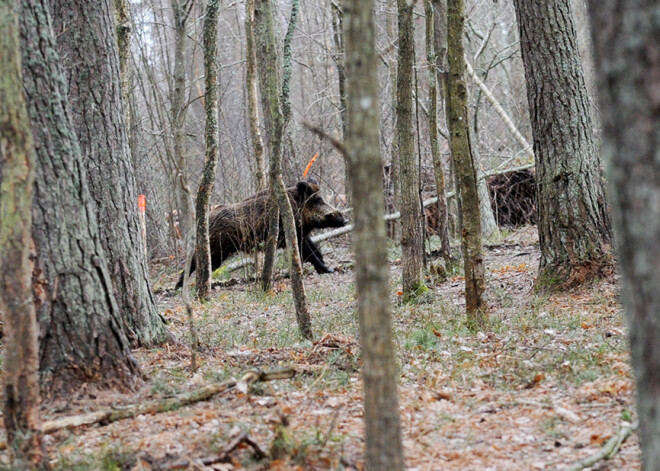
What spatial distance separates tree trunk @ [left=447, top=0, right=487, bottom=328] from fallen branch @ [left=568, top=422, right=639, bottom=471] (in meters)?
3.11

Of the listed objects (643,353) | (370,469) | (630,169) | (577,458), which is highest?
(630,169)

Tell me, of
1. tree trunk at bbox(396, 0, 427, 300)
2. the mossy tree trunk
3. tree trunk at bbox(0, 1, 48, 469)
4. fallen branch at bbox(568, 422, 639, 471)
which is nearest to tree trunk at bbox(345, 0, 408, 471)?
fallen branch at bbox(568, 422, 639, 471)

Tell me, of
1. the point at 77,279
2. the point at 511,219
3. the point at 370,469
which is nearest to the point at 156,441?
the point at 77,279

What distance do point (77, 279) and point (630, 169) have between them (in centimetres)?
366

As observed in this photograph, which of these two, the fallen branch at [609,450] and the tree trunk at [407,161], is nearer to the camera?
the fallen branch at [609,450]

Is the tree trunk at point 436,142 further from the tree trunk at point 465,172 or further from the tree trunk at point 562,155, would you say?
the tree trunk at point 465,172

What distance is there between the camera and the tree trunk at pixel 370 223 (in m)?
2.68

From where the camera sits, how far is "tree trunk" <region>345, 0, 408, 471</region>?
268cm

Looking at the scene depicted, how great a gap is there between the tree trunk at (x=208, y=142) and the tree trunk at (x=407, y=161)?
2389mm

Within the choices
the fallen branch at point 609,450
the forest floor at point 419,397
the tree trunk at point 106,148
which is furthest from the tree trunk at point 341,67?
the fallen branch at point 609,450

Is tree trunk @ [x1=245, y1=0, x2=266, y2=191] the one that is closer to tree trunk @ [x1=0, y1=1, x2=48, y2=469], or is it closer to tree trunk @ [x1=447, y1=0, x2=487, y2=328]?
tree trunk @ [x1=447, y1=0, x2=487, y2=328]

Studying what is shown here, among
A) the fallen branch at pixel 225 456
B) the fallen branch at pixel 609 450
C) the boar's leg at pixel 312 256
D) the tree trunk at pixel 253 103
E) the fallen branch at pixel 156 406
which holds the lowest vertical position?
the fallen branch at pixel 609 450

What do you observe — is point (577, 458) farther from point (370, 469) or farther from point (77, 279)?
point (77, 279)

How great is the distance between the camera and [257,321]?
27.9ft
